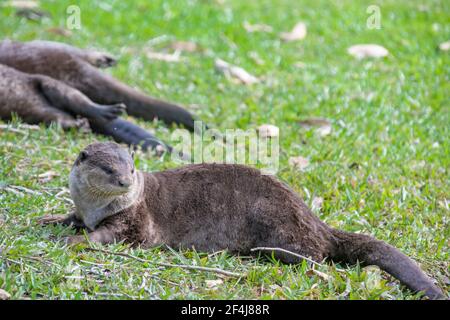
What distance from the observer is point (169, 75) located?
8320 millimetres

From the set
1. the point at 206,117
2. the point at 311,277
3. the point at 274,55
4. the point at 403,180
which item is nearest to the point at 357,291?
the point at 311,277

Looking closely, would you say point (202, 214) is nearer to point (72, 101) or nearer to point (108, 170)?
point (108, 170)

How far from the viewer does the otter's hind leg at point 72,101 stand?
22.2 feet

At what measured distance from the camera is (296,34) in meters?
10.0

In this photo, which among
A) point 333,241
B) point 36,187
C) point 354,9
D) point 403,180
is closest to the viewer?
point 333,241

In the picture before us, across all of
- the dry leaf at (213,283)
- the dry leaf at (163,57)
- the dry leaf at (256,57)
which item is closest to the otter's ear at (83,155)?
the dry leaf at (213,283)

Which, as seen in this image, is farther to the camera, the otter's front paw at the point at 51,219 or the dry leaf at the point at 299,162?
the dry leaf at the point at 299,162

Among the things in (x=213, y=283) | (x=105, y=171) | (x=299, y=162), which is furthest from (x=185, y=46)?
(x=213, y=283)

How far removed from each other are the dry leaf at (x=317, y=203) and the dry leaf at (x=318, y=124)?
1.52 metres

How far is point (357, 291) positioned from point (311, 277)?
0.32m

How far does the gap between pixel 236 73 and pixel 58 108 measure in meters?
2.22

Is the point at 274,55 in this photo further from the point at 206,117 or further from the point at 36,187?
the point at 36,187

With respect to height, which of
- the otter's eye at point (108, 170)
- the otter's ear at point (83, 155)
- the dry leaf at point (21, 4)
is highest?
the dry leaf at point (21, 4)

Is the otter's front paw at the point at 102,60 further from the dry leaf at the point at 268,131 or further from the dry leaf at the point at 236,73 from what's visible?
the dry leaf at the point at 268,131
